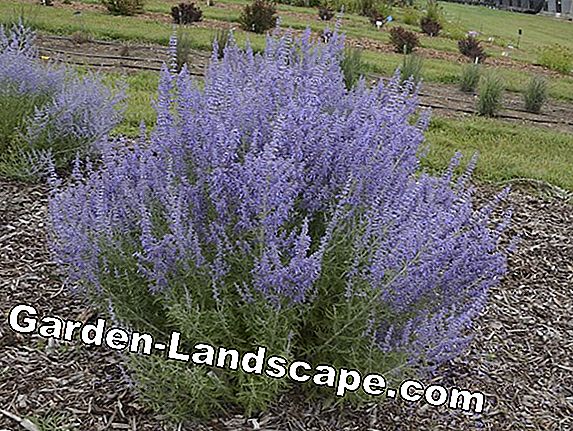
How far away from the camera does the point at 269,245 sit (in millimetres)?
2348

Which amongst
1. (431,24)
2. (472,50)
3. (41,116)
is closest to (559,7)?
(431,24)

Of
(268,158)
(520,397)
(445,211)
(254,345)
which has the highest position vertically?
(268,158)

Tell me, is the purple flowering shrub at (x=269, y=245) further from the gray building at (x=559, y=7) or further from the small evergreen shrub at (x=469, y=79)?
the gray building at (x=559, y=7)

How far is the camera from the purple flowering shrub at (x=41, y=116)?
4.38 m

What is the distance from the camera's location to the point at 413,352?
2.47 metres

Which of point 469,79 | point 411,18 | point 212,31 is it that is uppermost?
point 411,18

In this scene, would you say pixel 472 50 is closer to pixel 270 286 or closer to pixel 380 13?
pixel 380 13

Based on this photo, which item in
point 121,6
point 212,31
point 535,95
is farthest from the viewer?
point 121,6

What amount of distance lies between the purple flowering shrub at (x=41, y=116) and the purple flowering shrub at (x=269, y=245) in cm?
169

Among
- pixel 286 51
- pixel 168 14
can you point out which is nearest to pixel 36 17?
pixel 168 14

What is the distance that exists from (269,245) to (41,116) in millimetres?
2565

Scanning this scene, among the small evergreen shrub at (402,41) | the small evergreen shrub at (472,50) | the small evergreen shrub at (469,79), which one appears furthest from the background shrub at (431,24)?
the small evergreen shrub at (469,79)

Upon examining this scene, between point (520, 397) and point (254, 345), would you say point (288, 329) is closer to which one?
point (254, 345)

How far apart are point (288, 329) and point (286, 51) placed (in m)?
1.27
